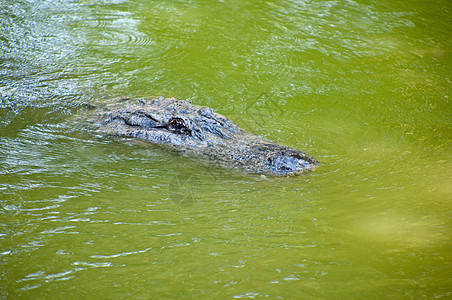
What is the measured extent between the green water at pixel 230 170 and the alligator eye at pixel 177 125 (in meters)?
0.49

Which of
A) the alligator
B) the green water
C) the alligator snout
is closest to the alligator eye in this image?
the alligator

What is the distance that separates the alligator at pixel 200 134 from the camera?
4.41m

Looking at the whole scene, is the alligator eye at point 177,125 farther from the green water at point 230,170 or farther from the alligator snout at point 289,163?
the alligator snout at point 289,163

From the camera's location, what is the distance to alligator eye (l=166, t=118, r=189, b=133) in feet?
16.8

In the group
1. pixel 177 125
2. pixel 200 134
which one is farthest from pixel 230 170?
pixel 177 125

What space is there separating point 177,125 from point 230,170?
1.08m

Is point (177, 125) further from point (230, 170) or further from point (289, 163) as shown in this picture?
point (289, 163)

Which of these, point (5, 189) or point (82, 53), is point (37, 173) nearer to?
point (5, 189)

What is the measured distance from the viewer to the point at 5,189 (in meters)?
3.83

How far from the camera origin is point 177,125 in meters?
5.16

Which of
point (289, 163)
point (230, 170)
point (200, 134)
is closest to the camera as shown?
point (289, 163)

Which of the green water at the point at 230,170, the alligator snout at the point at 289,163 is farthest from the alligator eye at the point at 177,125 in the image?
the alligator snout at the point at 289,163

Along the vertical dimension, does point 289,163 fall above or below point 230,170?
above

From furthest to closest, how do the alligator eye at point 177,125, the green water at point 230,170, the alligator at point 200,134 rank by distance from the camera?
the alligator eye at point 177,125 → the alligator at point 200,134 → the green water at point 230,170
